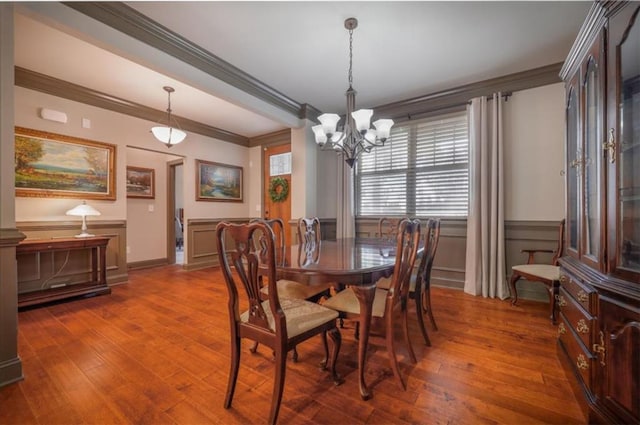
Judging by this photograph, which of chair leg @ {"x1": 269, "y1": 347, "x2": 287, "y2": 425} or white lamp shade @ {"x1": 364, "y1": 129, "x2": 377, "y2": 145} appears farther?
white lamp shade @ {"x1": 364, "y1": 129, "x2": 377, "y2": 145}

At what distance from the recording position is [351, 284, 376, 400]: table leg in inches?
56.9

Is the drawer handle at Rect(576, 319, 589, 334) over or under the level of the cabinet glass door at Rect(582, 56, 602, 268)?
under

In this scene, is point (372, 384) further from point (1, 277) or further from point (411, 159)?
point (411, 159)

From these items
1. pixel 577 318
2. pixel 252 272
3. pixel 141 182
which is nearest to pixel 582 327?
pixel 577 318

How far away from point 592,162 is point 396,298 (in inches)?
52.9

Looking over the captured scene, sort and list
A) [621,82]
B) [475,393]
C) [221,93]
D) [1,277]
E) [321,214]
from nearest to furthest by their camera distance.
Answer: [621,82], [475,393], [1,277], [221,93], [321,214]

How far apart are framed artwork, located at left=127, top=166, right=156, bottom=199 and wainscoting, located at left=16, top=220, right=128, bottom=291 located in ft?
4.18

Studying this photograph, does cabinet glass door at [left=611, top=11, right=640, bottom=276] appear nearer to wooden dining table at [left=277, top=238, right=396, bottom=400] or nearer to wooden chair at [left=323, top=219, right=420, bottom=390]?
wooden chair at [left=323, top=219, right=420, bottom=390]

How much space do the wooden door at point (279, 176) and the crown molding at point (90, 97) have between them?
126 centimetres

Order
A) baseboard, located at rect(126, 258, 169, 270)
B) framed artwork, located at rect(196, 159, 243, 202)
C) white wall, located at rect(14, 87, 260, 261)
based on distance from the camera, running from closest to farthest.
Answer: white wall, located at rect(14, 87, 260, 261) < baseboard, located at rect(126, 258, 169, 270) < framed artwork, located at rect(196, 159, 243, 202)

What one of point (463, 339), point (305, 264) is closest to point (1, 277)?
point (305, 264)

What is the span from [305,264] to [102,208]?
11.9ft

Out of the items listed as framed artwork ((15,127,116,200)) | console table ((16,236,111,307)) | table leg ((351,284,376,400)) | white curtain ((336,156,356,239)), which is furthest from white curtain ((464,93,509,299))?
framed artwork ((15,127,116,200))

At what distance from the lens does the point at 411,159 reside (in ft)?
12.7
